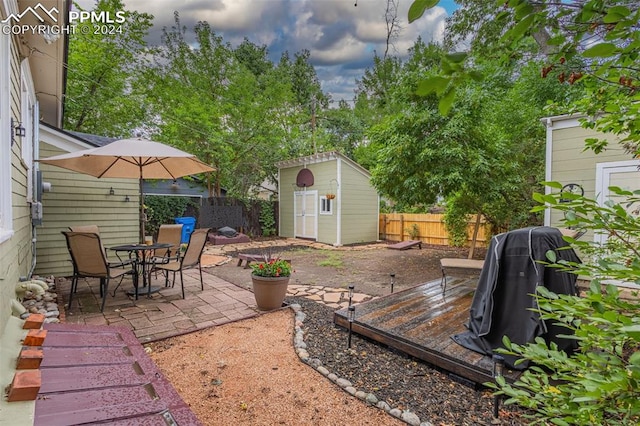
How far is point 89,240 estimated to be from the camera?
3.67 meters

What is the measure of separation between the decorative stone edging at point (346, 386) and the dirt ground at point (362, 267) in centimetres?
211

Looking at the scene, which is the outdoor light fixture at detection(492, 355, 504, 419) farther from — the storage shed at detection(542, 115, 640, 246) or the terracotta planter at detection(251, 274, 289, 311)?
the storage shed at detection(542, 115, 640, 246)

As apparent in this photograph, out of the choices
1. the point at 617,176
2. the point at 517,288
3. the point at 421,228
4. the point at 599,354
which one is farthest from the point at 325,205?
the point at 599,354

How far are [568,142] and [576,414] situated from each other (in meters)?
6.29

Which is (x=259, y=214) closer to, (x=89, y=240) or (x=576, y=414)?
(x=89, y=240)

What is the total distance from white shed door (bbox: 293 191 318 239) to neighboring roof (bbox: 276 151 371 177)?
3.96 ft

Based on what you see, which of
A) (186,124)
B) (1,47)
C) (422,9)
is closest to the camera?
(422,9)

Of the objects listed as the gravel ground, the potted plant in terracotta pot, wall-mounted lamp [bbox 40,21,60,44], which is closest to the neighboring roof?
the potted plant in terracotta pot

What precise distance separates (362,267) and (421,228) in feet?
16.7

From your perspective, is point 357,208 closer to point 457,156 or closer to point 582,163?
point 457,156

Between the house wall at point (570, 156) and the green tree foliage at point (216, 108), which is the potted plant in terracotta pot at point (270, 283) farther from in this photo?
the green tree foliage at point (216, 108)

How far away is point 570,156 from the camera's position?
17.8 feet

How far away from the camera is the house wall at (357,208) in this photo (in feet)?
37.1

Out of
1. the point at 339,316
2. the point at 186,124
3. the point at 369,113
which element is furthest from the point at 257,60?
the point at 339,316
